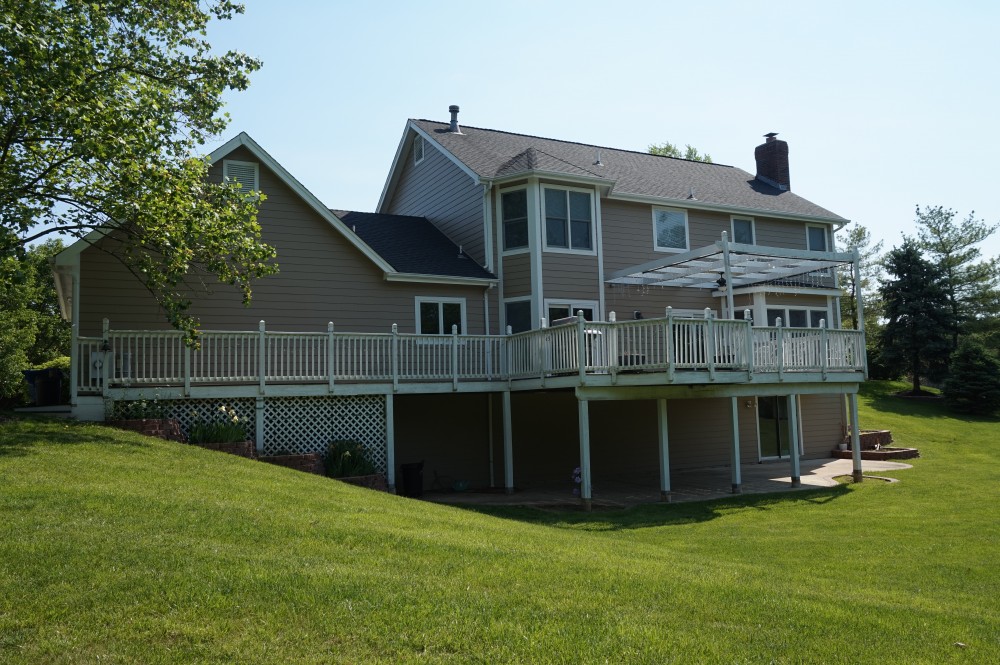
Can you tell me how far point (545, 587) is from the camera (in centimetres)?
642

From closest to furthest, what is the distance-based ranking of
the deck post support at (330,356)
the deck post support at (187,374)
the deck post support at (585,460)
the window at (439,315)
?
the deck post support at (187,374)
the deck post support at (585,460)
the deck post support at (330,356)
the window at (439,315)

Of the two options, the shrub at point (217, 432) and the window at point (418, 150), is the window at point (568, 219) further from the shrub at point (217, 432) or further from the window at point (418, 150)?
the shrub at point (217, 432)

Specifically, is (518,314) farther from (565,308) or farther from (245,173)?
(245,173)

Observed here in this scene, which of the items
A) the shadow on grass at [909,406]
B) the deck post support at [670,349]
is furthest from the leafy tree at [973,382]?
the deck post support at [670,349]

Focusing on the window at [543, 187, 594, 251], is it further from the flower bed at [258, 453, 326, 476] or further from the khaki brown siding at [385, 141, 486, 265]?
the flower bed at [258, 453, 326, 476]

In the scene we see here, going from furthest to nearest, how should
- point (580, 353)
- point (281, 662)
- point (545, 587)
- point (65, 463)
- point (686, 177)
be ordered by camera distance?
point (686, 177) < point (580, 353) < point (65, 463) < point (545, 587) < point (281, 662)

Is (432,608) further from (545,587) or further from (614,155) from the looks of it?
(614,155)

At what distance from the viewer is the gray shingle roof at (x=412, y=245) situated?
1827cm

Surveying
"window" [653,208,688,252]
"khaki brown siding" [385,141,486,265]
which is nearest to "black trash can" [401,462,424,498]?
"khaki brown siding" [385,141,486,265]

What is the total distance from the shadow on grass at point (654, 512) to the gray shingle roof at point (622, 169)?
26.5 ft

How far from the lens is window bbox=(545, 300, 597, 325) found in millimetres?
18828

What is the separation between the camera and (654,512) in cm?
1367

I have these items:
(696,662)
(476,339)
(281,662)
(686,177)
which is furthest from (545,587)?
(686,177)

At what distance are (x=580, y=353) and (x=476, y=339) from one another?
3294 mm
